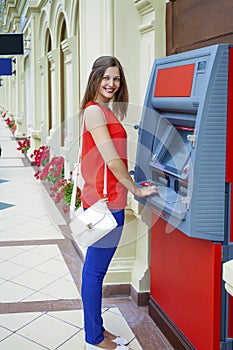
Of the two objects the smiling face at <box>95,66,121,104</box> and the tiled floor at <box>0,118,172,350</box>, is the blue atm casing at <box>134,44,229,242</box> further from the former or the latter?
the tiled floor at <box>0,118,172,350</box>

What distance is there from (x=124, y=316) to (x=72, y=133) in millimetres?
3801

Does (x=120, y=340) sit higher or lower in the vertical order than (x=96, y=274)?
lower

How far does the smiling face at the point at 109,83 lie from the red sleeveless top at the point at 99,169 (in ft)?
0.25

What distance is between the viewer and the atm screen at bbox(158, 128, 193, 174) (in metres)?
2.94

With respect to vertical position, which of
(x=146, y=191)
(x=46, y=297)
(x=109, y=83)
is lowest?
(x=46, y=297)

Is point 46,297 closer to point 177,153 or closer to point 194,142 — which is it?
point 177,153

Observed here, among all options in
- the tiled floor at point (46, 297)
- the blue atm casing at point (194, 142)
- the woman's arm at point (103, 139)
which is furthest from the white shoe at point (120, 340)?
the woman's arm at point (103, 139)

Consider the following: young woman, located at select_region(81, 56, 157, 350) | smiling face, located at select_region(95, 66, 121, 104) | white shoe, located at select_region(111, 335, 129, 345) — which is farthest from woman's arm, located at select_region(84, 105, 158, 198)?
white shoe, located at select_region(111, 335, 129, 345)


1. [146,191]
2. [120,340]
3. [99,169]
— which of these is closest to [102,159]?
[99,169]

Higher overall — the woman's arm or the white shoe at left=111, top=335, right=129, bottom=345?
the woman's arm

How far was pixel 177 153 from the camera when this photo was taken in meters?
3.09

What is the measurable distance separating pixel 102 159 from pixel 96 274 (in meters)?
0.65

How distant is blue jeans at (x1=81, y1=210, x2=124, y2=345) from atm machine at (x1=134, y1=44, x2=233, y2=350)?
285 mm

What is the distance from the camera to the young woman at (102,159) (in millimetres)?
2936
